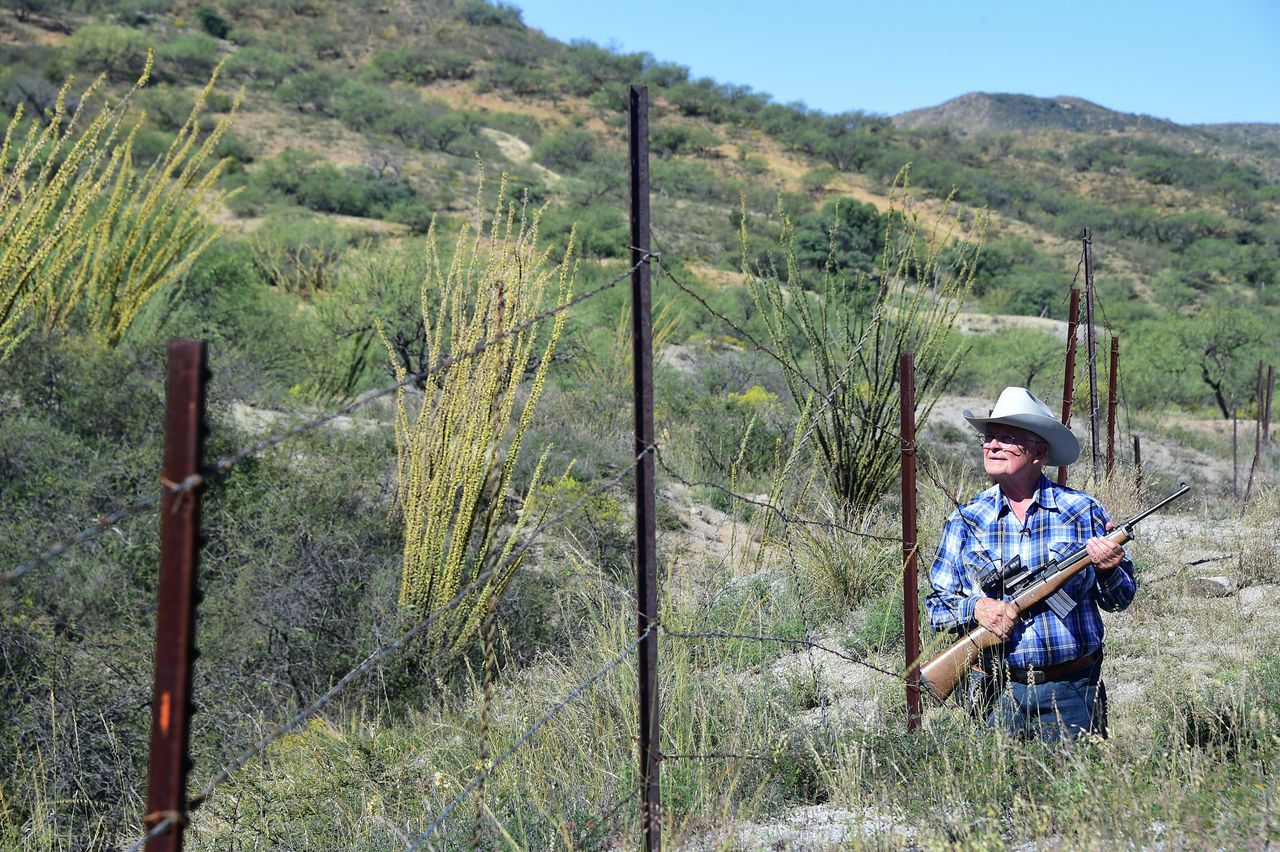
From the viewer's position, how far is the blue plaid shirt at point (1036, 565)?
13.0ft

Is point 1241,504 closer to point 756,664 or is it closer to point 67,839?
point 756,664

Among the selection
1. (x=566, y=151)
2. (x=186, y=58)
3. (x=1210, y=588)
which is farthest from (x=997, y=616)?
(x=186, y=58)

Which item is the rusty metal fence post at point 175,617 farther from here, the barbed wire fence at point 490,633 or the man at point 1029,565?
the man at point 1029,565

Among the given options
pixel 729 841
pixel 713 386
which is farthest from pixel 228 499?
pixel 713 386

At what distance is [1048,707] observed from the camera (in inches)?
157

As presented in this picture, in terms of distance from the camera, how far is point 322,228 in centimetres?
1945

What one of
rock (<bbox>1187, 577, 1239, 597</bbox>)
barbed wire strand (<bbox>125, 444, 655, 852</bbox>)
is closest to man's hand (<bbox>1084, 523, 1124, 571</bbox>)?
barbed wire strand (<bbox>125, 444, 655, 852</bbox>)

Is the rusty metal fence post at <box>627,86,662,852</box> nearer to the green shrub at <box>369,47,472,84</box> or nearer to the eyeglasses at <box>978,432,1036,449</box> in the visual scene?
the eyeglasses at <box>978,432,1036,449</box>

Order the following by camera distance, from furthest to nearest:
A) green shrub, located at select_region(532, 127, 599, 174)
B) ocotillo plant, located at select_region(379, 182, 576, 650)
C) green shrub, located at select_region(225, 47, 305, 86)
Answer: green shrub, located at select_region(225, 47, 305, 86) < green shrub, located at select_region(532, 127, 599, 174) < ocotillo plant, located at select_region(379, 182, 576, 650)

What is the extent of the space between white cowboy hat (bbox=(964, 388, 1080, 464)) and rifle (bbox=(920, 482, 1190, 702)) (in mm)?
406

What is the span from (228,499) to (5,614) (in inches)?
65.0

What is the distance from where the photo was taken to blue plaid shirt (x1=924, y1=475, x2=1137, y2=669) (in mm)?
3969

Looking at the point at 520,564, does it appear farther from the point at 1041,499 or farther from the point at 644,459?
→ the point at 644,459

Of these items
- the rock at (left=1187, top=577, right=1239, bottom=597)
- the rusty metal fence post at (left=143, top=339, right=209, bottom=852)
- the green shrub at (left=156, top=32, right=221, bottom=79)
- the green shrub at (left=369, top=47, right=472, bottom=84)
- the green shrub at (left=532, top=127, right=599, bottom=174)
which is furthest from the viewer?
the green shrub at (left=369, top=47, right=472, bottom=84)
